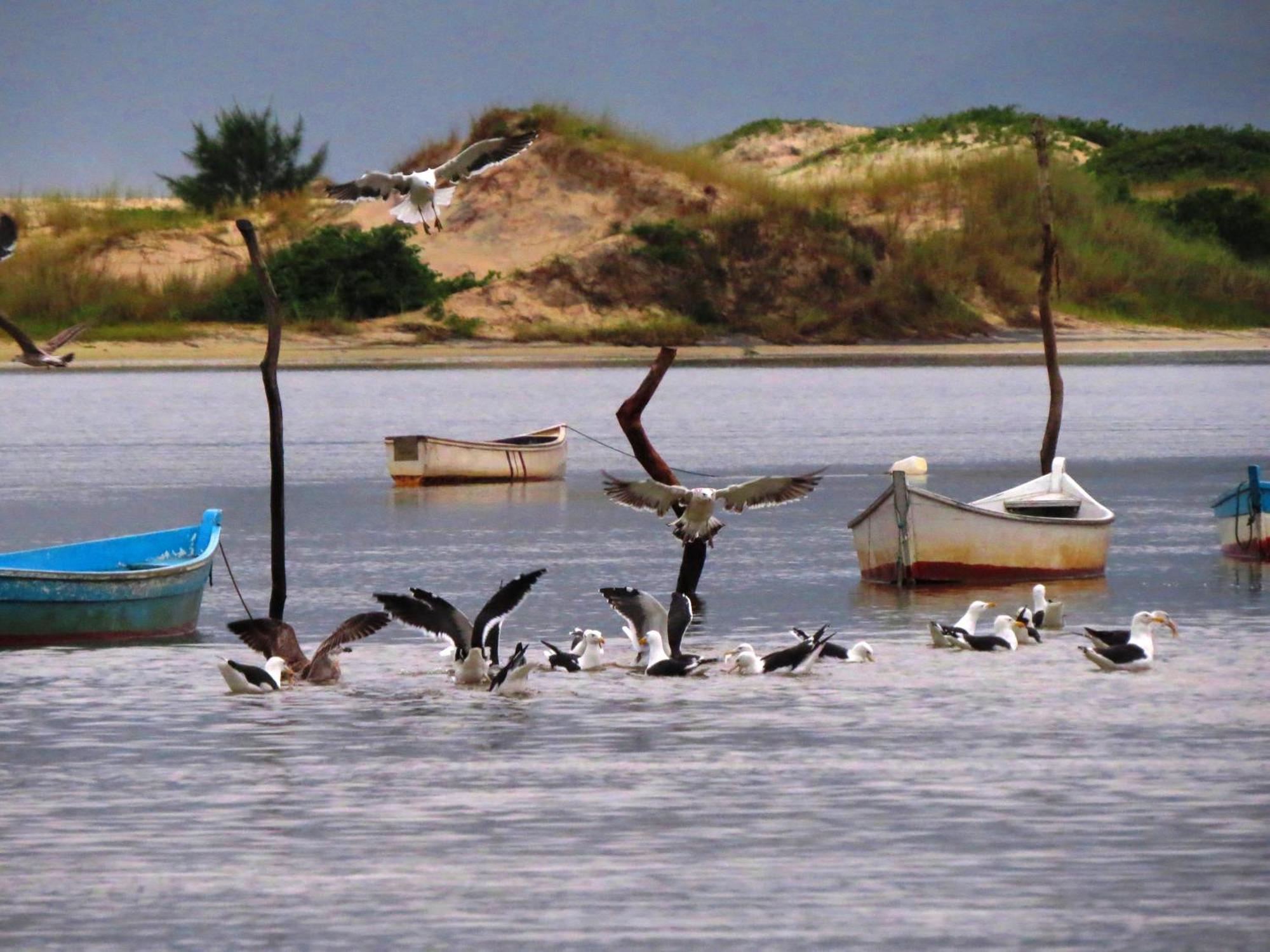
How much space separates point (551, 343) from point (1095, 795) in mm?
65186

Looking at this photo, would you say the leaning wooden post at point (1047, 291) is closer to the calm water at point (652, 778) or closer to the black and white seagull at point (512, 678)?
the calm water at point (652, 778)

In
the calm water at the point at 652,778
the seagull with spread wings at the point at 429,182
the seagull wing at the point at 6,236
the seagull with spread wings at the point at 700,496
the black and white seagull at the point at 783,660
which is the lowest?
the calm water at the point at 652,778

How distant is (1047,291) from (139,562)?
15162 millimetres

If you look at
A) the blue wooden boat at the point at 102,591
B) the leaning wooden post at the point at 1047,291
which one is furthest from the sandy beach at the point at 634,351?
the blue wooden boat at the point at 102,591

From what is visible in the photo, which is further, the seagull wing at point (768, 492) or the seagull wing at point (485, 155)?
the seagull wing at point (485, 155)

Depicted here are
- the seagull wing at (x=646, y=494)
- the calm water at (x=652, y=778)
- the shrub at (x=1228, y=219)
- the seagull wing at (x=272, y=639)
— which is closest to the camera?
the calm water at (x=652, y=778)

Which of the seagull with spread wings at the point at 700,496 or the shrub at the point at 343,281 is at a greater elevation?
the shrub at the point at 343,281

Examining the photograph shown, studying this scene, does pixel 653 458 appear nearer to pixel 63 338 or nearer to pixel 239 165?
pixel 63 338

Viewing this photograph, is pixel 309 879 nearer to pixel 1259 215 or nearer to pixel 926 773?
pixel 926 773

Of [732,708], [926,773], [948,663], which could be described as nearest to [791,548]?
[948,663]

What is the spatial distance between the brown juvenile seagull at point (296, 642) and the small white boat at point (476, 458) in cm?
1904

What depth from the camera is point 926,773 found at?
44.1ft

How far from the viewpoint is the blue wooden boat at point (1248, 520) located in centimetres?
2441

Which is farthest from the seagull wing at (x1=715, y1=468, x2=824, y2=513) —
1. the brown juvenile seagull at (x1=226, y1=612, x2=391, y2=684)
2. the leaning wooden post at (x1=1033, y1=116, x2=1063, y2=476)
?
the leaning wooden post at (x1=1033, y1=116, x2=1063, y2=476)
